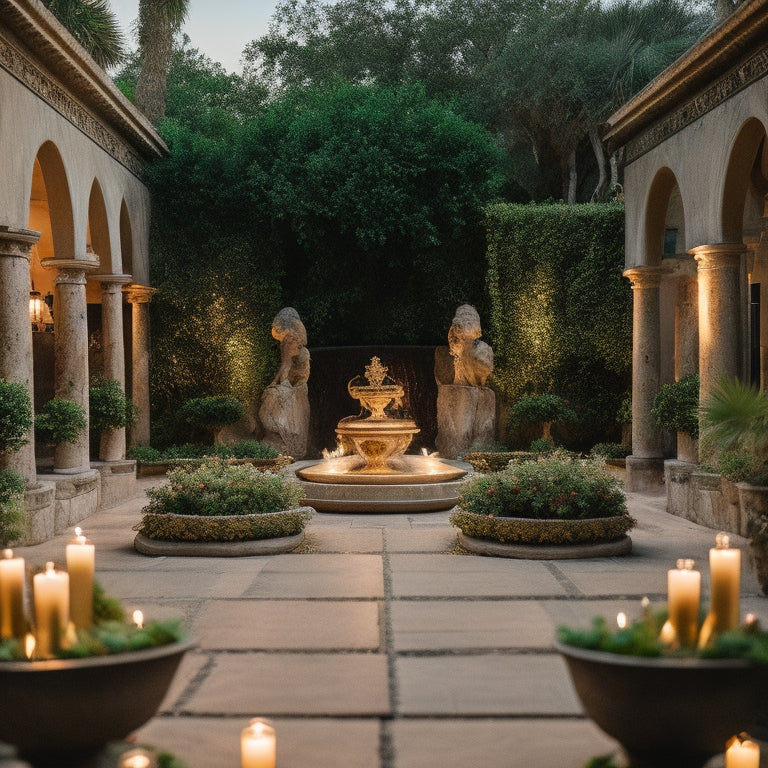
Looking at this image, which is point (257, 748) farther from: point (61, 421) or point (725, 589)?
point (61, 421)

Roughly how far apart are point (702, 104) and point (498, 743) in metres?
10.9

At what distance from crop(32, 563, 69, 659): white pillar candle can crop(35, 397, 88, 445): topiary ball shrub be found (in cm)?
974

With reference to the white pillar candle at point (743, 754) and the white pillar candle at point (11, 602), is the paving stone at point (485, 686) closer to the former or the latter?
the white pillar candle at point (743, 754)

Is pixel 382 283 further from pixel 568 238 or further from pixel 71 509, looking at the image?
pixel 71 509

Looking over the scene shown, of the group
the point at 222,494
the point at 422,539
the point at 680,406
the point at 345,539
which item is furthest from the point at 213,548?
the point at 680,406

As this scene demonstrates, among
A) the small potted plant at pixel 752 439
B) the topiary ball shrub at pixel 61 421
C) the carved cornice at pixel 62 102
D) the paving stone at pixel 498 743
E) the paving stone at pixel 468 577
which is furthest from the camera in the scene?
the topiary ball shrub at pixel 61 421

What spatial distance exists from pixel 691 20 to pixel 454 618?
2653cm

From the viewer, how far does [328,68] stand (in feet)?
102

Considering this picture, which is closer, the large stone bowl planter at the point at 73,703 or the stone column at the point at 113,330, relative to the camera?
the large stone bowl planter at the point at 73,703

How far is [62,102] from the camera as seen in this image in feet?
43.1

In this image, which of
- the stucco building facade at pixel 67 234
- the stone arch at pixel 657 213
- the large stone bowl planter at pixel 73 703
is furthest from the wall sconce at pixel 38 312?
the large stone bowl planter at pixel 73 703

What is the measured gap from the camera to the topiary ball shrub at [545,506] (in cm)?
984

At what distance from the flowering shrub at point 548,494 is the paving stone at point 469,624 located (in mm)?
2755

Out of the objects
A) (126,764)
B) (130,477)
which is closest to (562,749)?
(126,764)
